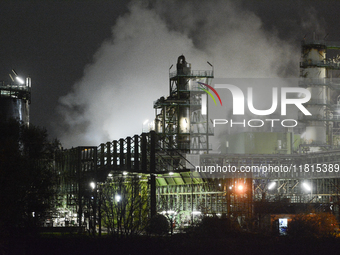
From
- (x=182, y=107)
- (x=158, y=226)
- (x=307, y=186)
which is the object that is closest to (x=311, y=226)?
(x=158, y=226)

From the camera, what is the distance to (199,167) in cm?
3891

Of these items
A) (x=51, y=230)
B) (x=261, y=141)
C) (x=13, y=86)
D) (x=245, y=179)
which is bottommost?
(x=51, y=230)

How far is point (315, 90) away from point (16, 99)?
35304mm

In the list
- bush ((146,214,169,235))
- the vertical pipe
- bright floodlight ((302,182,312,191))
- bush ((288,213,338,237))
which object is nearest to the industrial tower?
bright floodlight ((302,182,312,191))

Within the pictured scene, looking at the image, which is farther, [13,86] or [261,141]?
[261,141]

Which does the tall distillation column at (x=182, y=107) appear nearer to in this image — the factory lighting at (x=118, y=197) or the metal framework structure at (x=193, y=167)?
the metal framework structure at (x=193, y=167)

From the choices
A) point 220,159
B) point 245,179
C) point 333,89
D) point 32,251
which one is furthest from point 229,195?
point 333,89

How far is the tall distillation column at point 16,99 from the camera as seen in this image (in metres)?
54.4

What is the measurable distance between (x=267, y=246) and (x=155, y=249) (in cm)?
530

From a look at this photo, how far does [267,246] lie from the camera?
22812 mm

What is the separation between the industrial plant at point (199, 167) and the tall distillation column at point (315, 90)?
12 centimetres

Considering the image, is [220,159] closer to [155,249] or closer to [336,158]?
[336,158]

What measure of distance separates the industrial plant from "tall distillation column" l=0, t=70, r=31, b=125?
0.37ft

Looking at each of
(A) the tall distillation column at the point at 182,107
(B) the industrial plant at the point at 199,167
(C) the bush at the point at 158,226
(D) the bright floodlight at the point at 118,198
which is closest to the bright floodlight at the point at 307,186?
(B) the industrial plant at the point at 199,167
